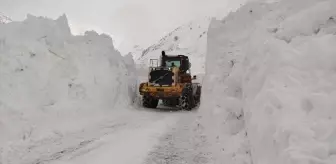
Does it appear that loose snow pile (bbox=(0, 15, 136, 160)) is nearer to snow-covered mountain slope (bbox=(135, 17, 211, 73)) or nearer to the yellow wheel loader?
the yellow wheel loader

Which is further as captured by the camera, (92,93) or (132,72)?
(132,72)

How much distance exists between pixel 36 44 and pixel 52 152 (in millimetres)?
7186

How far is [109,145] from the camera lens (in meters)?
8.10

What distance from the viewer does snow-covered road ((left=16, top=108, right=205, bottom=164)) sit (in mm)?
6816

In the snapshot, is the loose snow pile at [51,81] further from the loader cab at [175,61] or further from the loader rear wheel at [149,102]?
the loader cab at [175,61]

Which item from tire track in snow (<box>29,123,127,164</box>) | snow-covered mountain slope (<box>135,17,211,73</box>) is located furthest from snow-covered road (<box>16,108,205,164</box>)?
snow-covered mountain slope (<box>135,17,211,73</box>)

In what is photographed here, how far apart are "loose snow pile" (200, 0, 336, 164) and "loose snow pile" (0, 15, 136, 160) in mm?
4608

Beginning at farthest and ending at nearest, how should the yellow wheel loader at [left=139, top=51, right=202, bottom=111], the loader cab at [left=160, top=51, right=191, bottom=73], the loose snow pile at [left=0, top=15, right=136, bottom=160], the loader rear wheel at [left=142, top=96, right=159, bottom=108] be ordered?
1. the loader cab at [left=160, top=51, right=191, bottom=73]
2. the loader rear wheel at [left=142, top=96, right=159, bottom=108]
3. the yellow wheel loader at [left=139, top=51, right=202, bottom=111]
4. the loose snow pile at [left=0, top=15, right=136, bottom=160]

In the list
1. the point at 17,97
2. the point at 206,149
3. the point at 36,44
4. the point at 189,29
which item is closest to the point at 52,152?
the point at 206,149

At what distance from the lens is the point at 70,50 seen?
1525 centimetres

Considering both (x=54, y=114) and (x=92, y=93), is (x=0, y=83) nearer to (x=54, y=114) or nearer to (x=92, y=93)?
(x=54, y=114)

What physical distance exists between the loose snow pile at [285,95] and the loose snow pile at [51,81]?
15.1ft

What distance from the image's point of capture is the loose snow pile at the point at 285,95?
4094 mm

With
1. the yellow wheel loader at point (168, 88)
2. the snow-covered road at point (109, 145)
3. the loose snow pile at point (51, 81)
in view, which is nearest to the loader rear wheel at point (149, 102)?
the yellow wheel loader at point (168, 88)
